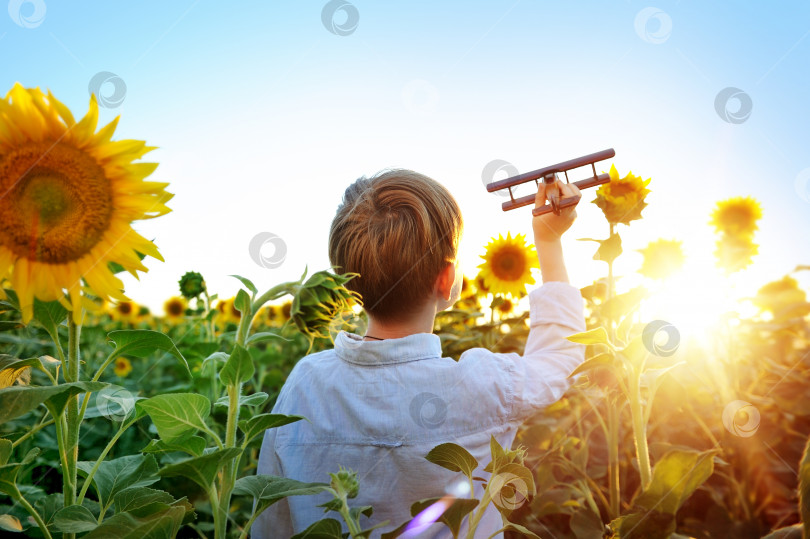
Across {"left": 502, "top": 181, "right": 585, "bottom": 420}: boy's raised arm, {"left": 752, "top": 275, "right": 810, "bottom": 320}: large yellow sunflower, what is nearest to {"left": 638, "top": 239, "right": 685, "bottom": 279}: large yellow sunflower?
{"left": 752, "top": 275, "right": 810, "bottom": 320}: large yellow sunflower

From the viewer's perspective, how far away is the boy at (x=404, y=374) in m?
→ 1.31

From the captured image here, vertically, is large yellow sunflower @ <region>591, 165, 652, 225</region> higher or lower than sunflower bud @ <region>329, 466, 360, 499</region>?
higher

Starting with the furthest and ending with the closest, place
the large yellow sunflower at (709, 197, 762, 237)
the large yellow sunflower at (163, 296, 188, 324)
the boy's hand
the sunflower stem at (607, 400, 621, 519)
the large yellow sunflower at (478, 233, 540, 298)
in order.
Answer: the large yellow sunflower at (163, 296, 188, 324) < the large yellow sunflower at (709, 197, 762, 237) < the large yellow sunflower at (478, 233, 540, 298) < the sunflower stem at (607, 400, 621, 519) < the boy's hand

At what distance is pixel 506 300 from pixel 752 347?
1.16 metres

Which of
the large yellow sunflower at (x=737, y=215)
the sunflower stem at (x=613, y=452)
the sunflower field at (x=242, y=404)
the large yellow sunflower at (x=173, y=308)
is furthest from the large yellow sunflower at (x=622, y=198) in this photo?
the large yellow sunflower at (x=173, y=308)

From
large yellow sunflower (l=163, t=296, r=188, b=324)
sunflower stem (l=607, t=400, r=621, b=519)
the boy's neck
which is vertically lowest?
sunflower stem (l=607, t=400, r=621, b=519)

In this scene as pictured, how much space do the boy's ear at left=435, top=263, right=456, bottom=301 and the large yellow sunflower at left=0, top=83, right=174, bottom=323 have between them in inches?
34.0

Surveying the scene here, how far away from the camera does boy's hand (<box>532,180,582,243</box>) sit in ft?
4.57

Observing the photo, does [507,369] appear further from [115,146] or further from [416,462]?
[115,146]

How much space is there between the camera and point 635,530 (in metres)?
1.10

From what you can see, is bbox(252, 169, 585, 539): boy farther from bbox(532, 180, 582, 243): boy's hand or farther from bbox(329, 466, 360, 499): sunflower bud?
bbox(329, 466, 360, 499): sunflower bud

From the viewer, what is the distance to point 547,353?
143 centimetres

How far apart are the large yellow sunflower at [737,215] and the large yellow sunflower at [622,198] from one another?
2.05 m

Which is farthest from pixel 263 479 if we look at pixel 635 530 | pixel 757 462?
pixel 757 462
